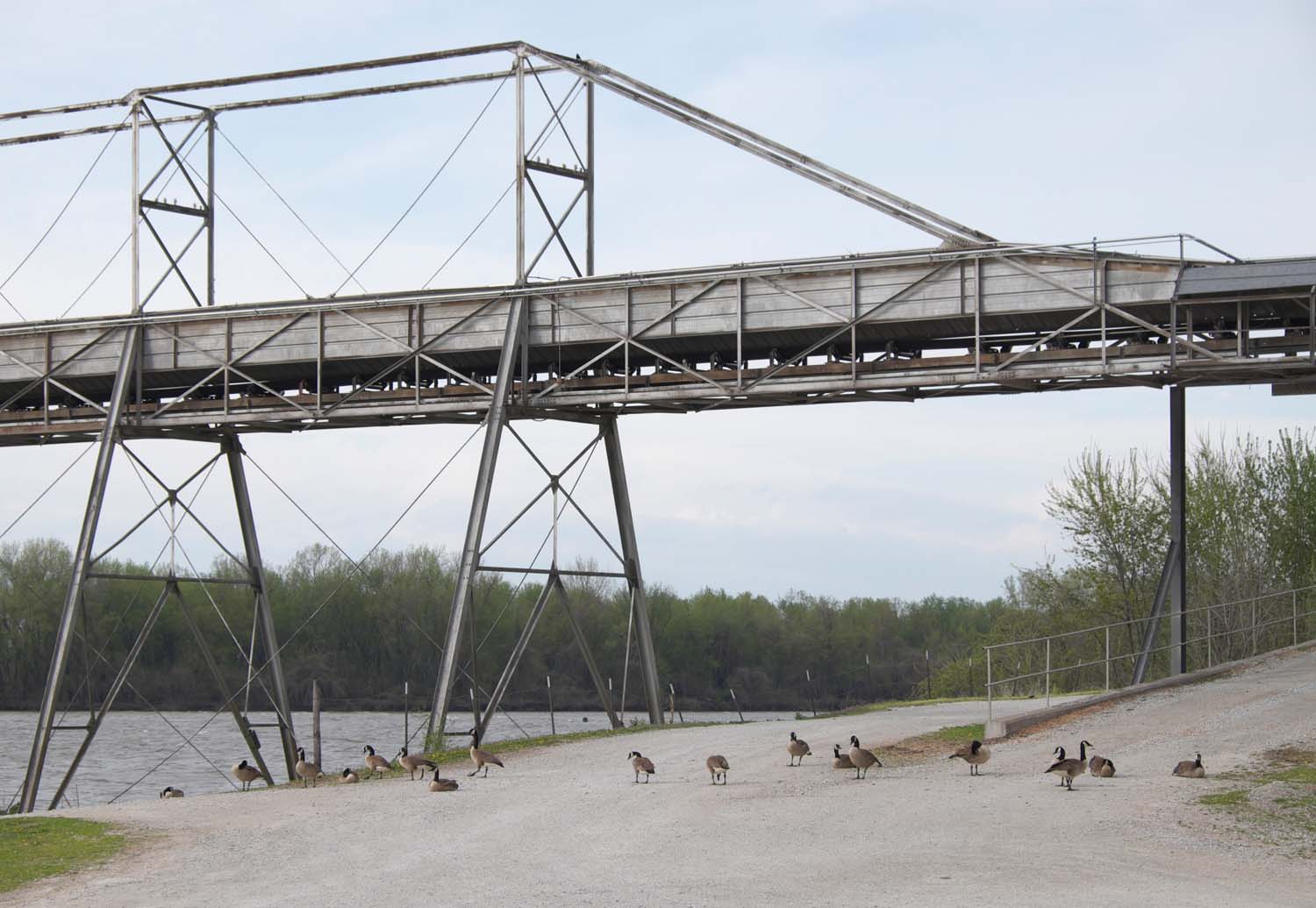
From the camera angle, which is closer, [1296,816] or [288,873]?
[288,873]

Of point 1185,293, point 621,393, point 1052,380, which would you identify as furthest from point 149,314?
point 1185,293

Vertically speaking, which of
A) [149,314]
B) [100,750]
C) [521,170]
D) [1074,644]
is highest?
[521,170]

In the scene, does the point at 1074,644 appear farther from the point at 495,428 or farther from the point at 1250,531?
the point at 495,428

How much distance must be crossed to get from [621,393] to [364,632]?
241 ft

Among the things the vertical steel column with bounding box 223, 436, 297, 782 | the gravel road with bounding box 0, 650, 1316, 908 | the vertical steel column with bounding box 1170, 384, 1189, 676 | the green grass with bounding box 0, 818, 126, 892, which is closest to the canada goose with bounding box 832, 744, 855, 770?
the gravel road with bounding box 0, 650, 1316, 908

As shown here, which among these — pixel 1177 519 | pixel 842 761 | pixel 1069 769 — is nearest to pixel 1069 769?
pixel 1069 769

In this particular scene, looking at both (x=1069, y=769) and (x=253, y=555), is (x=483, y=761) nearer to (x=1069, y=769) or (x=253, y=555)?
(x=1069, y=769)

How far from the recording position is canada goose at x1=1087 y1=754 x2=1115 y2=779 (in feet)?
66.0

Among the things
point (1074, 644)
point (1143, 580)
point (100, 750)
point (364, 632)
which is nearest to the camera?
point (1143, 580)

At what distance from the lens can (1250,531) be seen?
49875 mm

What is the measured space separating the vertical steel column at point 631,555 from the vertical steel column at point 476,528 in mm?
3293

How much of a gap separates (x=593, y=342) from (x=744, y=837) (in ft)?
46.3

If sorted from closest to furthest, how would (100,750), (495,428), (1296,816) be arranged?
(1296,816), (495,428), (100,750)

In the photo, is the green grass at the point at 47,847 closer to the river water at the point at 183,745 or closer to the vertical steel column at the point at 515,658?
the vertical steel column at the point at 515,658
